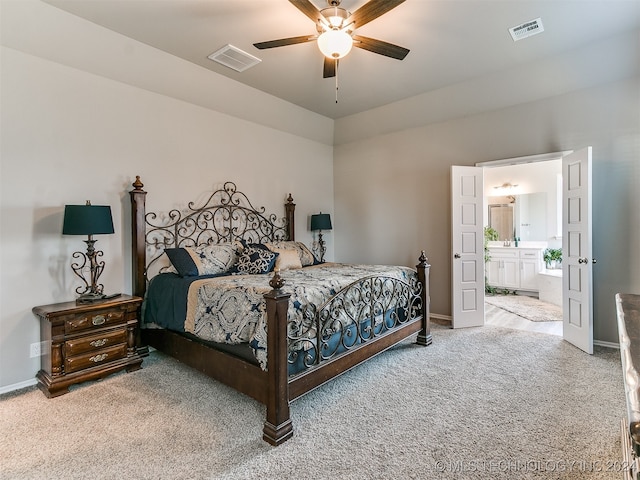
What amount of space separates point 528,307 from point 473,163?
2.78 m

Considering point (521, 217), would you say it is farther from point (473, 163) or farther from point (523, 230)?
point (473, 163)

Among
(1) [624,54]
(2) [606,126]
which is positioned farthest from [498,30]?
(2) [606,126]

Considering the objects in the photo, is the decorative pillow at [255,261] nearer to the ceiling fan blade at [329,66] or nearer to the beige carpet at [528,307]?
the ceiling fan blade at [329,66]

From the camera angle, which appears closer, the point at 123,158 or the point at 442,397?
the point at 442,397

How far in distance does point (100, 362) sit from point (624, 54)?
5893 mm

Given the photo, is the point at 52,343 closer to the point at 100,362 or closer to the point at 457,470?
the point at 100,362

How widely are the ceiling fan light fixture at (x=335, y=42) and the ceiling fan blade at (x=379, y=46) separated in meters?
0.20

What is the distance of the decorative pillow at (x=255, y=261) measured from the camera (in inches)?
142

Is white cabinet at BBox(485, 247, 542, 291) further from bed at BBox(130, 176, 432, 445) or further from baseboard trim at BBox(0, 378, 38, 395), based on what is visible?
baseboard trim at BBox(0, 378, 38, 395)

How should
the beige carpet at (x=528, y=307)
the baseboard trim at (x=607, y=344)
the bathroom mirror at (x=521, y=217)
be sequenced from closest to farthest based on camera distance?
the baseboard trim at (x=607, y=344)
the beige carpet at (x=528, y=307)
the bathroom mirror at (x=521, y=217)

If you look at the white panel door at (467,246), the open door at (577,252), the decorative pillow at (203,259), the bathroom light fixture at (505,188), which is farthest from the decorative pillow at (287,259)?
the bathroom light fixture at (505,188)

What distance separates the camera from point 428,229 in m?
4.99

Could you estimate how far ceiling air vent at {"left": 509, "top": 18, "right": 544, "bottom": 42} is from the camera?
9.82ft

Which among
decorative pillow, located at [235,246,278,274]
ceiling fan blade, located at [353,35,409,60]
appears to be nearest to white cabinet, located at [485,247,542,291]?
decorative pillow, located at [235,246,278,274]
